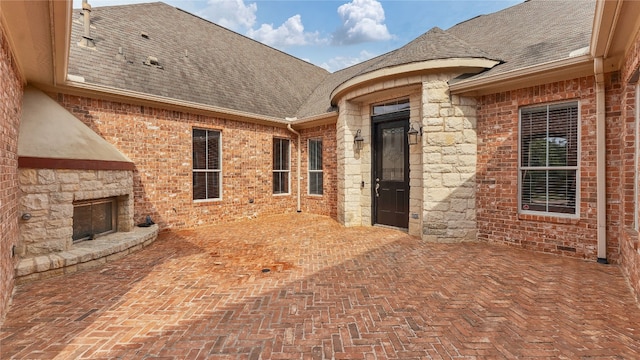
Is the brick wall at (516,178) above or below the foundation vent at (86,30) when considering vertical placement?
below

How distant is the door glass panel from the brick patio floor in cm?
270

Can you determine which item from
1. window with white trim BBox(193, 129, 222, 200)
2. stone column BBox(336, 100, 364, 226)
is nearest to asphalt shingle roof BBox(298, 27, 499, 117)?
stone column BBox(336, 100, 364, 226)

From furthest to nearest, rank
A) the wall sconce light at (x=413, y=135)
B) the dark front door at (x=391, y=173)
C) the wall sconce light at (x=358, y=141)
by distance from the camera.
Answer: the wall sconce light at (x=358, y=141) → the dark front door at (x=391, y=173) → the wall sconce light at (x=413, y=135)

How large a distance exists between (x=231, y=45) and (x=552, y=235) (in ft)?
41.2

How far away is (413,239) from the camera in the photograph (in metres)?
6.50

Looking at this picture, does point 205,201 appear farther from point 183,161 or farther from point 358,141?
point 358,141

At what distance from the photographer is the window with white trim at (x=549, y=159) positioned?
5.07 metres

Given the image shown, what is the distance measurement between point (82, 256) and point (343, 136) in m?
6.27

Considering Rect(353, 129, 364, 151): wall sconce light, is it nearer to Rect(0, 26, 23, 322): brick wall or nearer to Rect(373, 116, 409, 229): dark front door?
Rect(373, 116, 409, 229): dark front door

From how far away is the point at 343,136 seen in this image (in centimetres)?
811

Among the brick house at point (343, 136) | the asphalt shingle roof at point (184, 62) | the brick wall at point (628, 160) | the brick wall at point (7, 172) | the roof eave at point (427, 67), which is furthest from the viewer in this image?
the asphalt shingle roof at point (184, 62)

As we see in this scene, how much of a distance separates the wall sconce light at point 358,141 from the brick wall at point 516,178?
2961mm

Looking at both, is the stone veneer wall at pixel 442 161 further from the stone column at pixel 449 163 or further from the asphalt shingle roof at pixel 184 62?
the asphalt shingle roof at pixel 184 62

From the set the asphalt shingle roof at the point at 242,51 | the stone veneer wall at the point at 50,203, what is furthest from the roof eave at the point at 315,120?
the stone veneer wall at the point at 50,203
